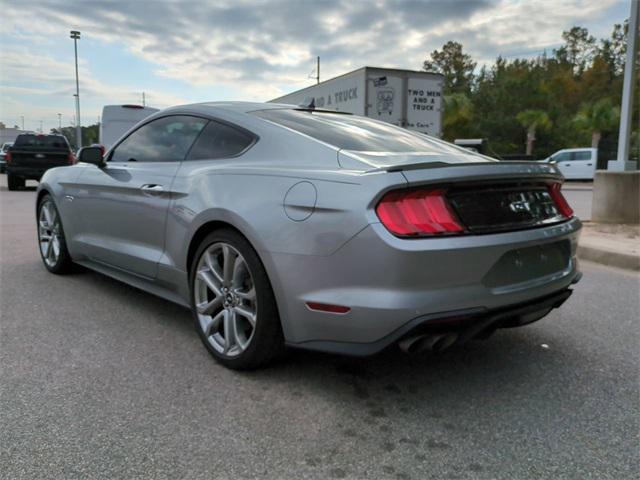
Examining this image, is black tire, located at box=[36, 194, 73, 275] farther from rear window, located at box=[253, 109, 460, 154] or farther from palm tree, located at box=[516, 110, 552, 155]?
palm tree, located at box=[516, 110, 552, 155]

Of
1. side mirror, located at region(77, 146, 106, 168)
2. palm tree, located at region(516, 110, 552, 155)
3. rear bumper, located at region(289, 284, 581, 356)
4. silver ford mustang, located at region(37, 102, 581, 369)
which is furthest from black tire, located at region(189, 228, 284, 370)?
palm tree, located at region(516, 110, 552, 155)

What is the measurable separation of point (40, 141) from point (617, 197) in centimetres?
1653

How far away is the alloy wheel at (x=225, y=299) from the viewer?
2922mm

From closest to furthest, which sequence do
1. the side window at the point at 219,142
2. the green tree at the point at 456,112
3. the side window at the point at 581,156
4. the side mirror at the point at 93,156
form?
1. the side window at the point at 219,142
2. the side mirror at the point at 93,156
3. the side window at the point at 581,156
4. the green tree at the point at 456,112

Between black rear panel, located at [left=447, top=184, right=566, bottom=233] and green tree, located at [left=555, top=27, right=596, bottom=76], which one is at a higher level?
green tree, located at [left=555, top=27, right=596, bottom=76]

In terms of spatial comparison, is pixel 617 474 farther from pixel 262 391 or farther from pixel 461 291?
pixel 262 391

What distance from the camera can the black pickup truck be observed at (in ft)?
56.0

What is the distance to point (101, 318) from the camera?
3920 mm

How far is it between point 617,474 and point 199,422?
172 cm

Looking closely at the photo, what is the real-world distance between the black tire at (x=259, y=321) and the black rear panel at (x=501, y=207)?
1.00 meters

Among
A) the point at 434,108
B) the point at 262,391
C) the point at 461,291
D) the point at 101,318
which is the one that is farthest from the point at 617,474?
the point at 434,108

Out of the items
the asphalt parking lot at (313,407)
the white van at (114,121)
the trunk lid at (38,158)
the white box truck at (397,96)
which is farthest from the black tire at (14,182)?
the asphalt parking lot at (313,407)

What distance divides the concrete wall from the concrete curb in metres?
2.41

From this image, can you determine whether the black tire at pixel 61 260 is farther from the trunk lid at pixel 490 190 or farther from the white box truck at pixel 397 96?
the white box truck at pixel 397 96
